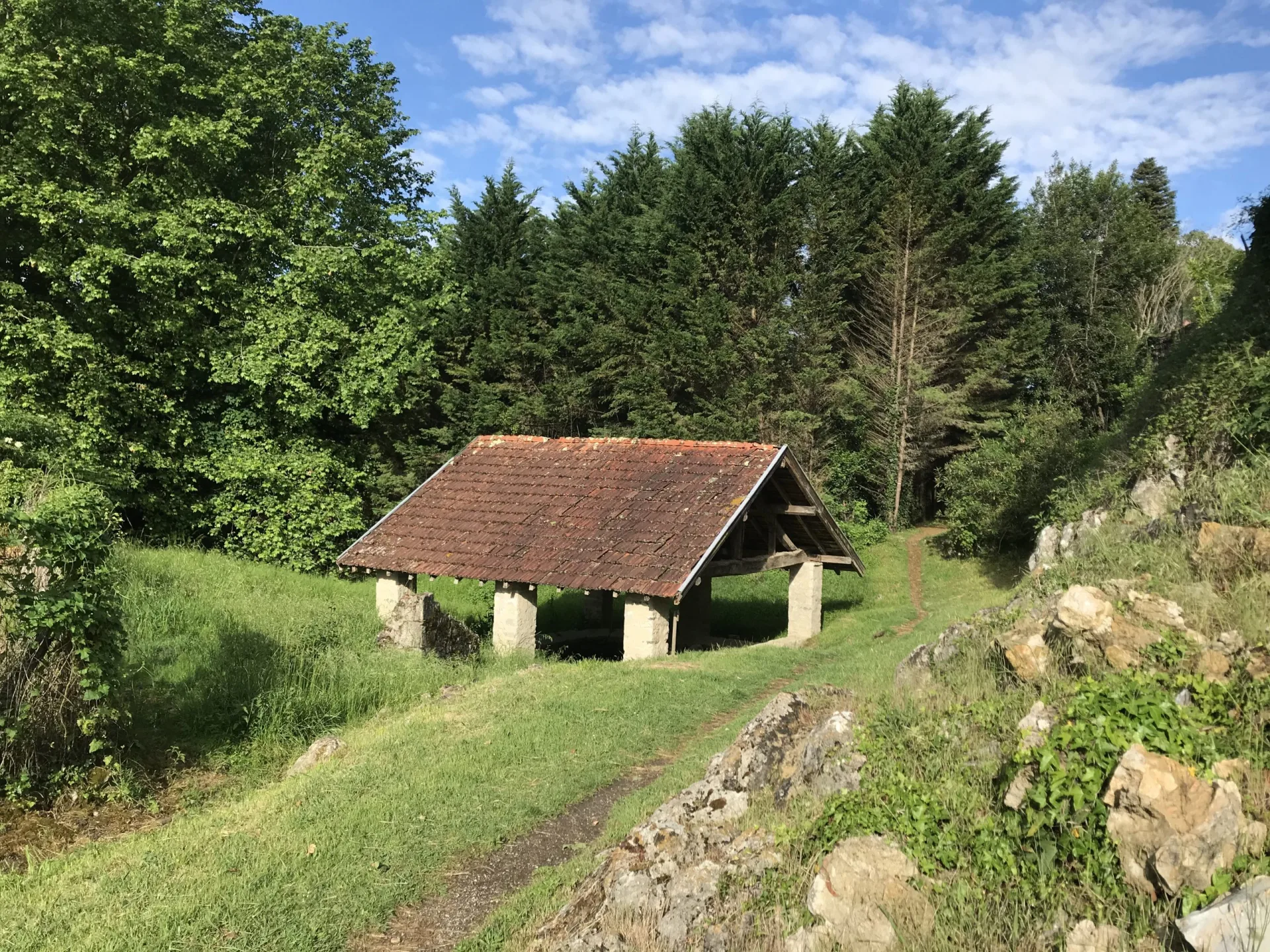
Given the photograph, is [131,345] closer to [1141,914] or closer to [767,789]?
[767,789]

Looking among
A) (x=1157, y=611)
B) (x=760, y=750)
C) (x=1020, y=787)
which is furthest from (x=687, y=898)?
(x=1157, y=611)

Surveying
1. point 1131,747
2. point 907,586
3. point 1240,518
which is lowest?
Result: point 907,586

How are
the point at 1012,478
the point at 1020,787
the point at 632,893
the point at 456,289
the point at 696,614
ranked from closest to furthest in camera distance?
the point at 1020,787
the point at 632,893
the point at 696,614
the point at 1012,478
the point at 456,289

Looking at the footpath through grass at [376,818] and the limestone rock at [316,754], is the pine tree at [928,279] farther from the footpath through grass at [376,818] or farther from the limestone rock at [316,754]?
the limestone rock at [316,754]

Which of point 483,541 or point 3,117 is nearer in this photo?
point 483,541

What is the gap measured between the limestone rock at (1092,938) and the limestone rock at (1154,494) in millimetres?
6939

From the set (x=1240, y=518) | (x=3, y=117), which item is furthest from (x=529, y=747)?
(x=3, y=117)

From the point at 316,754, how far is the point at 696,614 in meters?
10.0

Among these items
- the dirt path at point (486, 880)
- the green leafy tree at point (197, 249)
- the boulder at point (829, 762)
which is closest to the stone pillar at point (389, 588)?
the green leafy tree at point (197, 249)

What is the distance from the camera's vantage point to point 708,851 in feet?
15.4

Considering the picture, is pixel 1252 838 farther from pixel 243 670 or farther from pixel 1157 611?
pixel 243 670

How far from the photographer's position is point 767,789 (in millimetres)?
5234

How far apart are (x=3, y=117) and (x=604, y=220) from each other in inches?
665

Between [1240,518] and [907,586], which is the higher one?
[1240,518]
